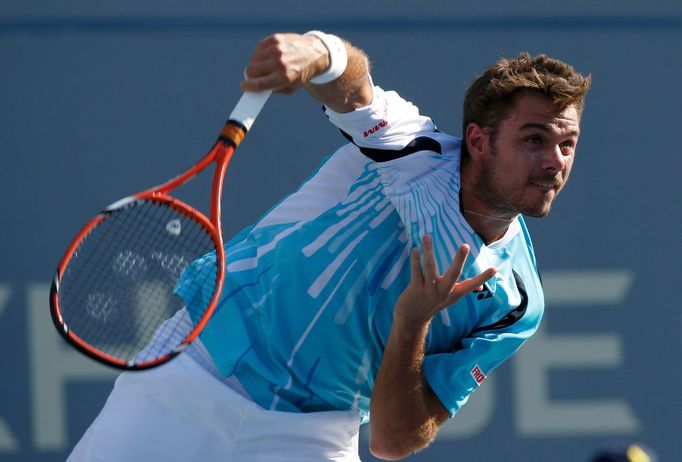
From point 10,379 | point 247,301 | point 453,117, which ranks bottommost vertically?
point 10,379

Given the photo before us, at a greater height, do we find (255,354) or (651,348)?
(255,354)

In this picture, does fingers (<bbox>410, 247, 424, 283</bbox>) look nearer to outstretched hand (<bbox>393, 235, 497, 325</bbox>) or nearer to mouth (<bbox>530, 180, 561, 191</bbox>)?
outstretched hand (<bbox>393, 235, 497, 325</bbox>)

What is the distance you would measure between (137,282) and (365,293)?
1.66 feet

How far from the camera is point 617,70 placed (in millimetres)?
4359

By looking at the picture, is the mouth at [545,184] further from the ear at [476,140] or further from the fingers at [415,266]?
the fingers at [415,266]

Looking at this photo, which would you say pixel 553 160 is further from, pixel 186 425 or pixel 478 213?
pixel 186 425

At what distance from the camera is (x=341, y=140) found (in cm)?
421

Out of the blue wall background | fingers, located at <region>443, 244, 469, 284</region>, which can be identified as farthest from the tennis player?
the blue wall background

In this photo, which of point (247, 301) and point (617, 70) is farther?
point (617, 70)

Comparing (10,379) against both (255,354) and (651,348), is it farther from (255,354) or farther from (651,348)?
(651,348)

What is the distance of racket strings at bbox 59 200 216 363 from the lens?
2.65 m

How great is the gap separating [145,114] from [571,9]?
5.12 ft

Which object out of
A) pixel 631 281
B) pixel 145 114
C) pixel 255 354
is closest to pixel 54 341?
pixel 145 114

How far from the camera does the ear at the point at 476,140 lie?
2701 millimetres
